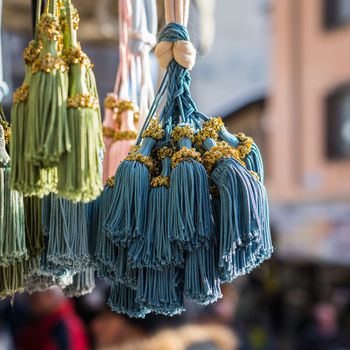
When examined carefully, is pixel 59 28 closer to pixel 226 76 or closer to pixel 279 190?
pixel 279 190

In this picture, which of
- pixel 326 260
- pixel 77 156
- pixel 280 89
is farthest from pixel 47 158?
pixel 280 89

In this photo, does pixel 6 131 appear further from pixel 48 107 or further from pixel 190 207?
pixel 190 207

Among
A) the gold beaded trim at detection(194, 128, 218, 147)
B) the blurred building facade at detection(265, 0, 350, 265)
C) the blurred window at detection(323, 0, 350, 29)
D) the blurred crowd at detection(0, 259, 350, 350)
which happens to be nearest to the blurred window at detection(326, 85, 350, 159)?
the blurred building facade at detection(265, 0, 350, 265)

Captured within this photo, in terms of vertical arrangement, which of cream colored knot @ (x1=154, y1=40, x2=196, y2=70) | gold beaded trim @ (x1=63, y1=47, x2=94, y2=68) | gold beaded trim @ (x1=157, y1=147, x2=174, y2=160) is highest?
cream colored knot @ (x1=154, y1=40, x2=196, y2=70)

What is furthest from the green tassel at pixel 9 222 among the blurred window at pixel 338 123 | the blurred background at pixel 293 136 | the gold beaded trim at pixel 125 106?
the blurred window at pixel 338 123

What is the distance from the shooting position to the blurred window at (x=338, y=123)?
901 cm

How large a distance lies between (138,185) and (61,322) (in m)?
2.67

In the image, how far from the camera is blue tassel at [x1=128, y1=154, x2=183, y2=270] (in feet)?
3.78

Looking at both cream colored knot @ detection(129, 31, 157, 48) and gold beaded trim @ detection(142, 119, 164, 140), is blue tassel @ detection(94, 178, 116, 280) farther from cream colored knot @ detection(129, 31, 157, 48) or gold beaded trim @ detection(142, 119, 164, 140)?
cream colored knot @ detection(129, 31, 157, 48)

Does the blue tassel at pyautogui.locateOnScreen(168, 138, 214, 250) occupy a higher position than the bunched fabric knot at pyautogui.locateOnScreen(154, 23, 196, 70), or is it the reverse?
the bunched fabric knot at pyautogui.locateOnScreen(154, 23, 196, 70)

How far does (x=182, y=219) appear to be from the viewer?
1.15 meters

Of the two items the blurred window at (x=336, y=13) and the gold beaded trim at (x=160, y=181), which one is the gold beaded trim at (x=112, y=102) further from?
the blurred window at (x=336, y=13)

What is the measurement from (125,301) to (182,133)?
0.92 feet

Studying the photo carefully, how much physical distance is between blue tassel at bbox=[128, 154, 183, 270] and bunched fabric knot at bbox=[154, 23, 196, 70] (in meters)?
0.23
